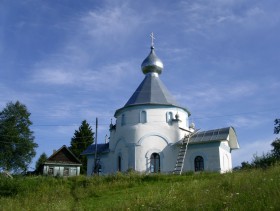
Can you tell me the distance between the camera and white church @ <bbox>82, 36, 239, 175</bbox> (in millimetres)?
23812

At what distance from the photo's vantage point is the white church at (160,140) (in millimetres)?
23812

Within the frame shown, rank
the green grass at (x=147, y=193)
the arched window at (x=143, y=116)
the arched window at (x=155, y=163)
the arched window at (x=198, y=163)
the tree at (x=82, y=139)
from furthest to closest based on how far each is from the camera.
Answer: the tree at (x=82, y=139)
the arched window at (x=143, y=116)
the arched window at (x=155, y=163)
the arched window at (x=198, y=163)
the green grass at (x=147, y=193)

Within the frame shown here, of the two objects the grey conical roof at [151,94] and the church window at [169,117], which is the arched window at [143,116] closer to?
the grey conical roof at [151,94]

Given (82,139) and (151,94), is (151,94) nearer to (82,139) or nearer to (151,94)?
(151,94)

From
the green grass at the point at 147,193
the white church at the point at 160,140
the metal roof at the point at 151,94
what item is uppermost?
the metal roof at the point at 151,94

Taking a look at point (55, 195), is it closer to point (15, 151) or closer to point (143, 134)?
point (143, 134)

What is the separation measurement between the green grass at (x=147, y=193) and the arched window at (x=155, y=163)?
6057 millimetres

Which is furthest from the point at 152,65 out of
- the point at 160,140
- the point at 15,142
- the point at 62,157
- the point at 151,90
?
the point at 15,142

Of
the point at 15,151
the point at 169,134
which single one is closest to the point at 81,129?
the point at 15,151

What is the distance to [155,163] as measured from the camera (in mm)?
24531

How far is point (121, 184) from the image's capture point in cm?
1669

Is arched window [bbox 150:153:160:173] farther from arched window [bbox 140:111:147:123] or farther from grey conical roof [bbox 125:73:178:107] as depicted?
grey conical roof [bbox 125:73:178:107]

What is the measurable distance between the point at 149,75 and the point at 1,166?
20.5 meters

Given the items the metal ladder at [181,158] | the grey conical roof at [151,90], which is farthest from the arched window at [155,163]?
the grey conical roof at [151,90]
